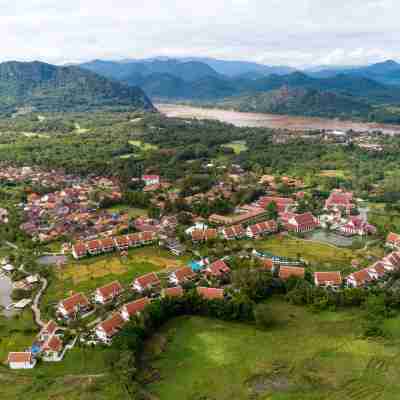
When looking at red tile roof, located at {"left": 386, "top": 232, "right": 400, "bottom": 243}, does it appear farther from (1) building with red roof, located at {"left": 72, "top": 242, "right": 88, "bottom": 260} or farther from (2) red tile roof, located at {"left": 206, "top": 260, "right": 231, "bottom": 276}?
(1) building with red roof, located at {"left": 72, "top": 242, "right": 88, "bottom": 260}

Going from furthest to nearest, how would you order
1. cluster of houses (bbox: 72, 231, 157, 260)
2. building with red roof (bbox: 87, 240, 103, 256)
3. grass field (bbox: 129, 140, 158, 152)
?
grass field (bbox: 129, 140, 158, 152) → building with red roof (bbox: 87, 240, 103, 256) → cluster of houses (bbox: 72, 231, 157, 260)

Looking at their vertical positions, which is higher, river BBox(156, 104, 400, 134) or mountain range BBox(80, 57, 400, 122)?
mountain range BBox(80, 57, 400, 122)

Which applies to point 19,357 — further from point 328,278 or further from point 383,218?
point 383,218

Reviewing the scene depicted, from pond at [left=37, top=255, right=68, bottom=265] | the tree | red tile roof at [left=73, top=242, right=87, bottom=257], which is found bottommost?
Result: pond at [left=37, top=255, right=68, bottom=265]

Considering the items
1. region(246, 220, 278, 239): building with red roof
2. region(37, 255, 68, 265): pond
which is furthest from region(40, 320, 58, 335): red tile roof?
region(246, 220, 278, 239): building with red roof

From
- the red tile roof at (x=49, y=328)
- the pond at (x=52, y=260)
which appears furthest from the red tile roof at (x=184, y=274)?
the pond at (x=52, y=260)

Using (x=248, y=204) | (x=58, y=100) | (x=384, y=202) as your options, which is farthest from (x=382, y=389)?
(x=58, y=100)
